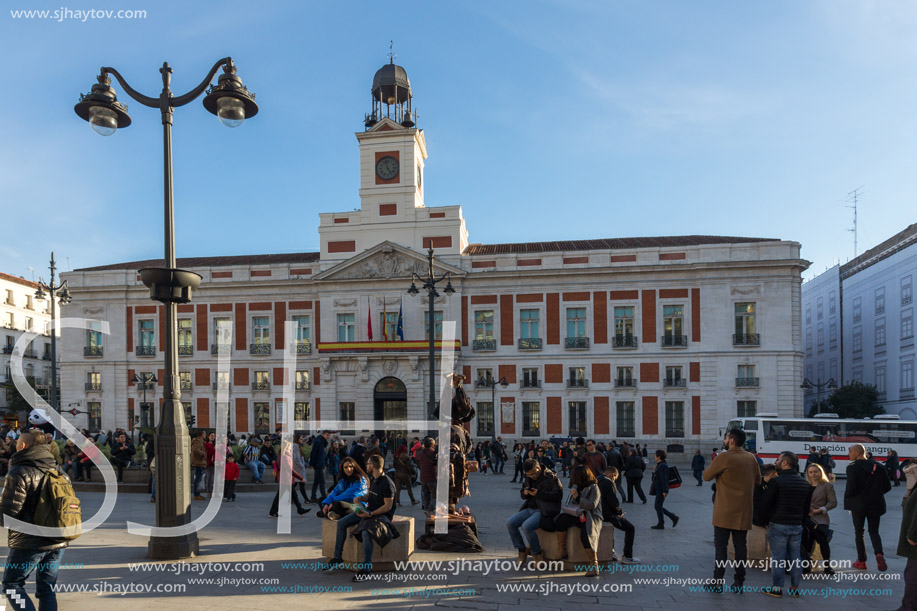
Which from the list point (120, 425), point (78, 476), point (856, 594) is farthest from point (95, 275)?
point (856, 594)

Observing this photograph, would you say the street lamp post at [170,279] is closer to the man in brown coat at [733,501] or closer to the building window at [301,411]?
the man in brown coat at [733,501]

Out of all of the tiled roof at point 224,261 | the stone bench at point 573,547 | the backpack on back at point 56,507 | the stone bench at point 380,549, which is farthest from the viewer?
the tiled roof at point 224,261

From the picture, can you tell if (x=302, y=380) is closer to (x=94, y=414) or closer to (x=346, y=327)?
(x=346, y=327)

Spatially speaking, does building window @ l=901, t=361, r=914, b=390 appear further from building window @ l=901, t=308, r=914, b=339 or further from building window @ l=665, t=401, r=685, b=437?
building window @ l=665, t=401, r=685, b=437

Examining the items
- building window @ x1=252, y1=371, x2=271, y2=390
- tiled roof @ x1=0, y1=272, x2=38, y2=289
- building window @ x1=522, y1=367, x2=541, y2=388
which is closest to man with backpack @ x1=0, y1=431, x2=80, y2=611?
building window @ x1=522, y1=367, x2=541, y2=388

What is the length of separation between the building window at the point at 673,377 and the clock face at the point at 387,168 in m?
18.9

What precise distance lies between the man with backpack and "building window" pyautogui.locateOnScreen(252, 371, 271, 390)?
34851mm

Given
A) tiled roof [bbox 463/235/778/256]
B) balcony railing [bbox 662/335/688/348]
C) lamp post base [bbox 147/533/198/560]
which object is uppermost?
tiled roof [bbox 463/235/778/256]

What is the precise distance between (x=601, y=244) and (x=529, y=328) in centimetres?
753

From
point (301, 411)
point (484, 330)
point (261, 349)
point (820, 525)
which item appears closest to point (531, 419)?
point (484, 330)

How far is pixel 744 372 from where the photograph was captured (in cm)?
3550

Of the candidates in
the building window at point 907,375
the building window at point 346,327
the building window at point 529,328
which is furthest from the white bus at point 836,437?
the building window at point 346,327

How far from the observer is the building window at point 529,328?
3772cm

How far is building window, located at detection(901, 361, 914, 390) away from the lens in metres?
40.8
